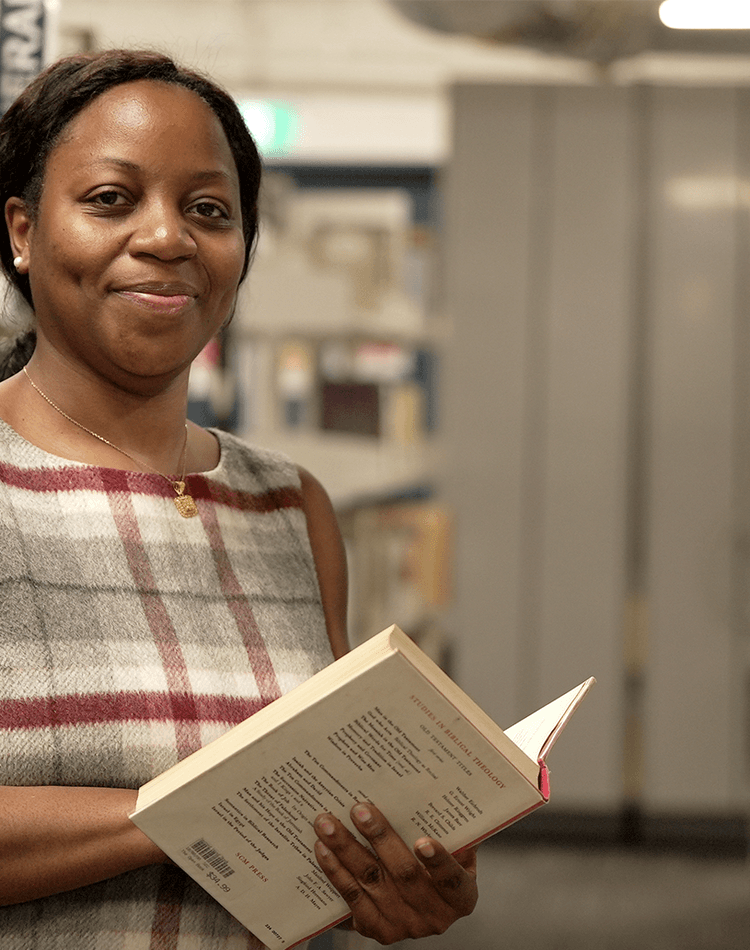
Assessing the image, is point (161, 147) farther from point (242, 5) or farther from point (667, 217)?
point (242, 5)

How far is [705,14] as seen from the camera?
3705 mm

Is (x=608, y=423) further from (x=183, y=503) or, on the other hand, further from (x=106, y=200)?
(x=106, y=200)

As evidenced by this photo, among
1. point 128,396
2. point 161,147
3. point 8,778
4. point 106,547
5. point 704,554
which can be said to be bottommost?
point 704,554

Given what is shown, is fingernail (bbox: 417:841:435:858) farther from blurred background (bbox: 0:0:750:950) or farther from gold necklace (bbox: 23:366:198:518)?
blurred background (bbox: 0:0:750:950)

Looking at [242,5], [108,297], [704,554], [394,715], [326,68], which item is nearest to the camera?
[394,715]

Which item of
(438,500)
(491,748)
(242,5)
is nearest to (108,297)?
(491,748)

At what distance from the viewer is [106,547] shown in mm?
960

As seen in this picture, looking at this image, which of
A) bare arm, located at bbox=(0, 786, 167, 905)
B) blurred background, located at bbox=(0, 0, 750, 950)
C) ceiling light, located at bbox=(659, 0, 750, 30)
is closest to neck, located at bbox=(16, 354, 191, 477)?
bare arm, located at bbox=(0, 786, 167, 905)

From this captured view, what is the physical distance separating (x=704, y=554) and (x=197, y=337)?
3149 mm

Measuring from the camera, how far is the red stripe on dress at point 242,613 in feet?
3.27

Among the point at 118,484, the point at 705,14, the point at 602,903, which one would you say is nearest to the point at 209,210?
the point at 118,484

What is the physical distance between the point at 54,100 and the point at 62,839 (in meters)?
0.62

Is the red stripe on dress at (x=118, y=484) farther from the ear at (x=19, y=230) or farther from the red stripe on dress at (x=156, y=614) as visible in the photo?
the ear at (x=19, y=230)

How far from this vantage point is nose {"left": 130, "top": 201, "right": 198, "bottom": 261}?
92 cm
